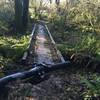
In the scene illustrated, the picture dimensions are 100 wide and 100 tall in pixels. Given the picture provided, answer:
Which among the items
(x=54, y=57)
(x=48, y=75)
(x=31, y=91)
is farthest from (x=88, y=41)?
(x=31, y=91)

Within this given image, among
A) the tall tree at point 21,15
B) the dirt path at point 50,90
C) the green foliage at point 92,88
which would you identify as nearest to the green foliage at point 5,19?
the tall tree at point 21,15

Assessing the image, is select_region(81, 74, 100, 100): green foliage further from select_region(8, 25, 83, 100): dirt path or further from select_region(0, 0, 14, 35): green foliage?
select_region(0, 0, 14, 35): green foliage

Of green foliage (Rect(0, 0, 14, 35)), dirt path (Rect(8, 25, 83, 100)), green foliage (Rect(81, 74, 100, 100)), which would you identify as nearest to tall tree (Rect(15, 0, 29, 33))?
green foliage (Rect(0, 0, 14, 35))

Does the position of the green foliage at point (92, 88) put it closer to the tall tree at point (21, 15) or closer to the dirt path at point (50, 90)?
the dirt path at point (50, 90)

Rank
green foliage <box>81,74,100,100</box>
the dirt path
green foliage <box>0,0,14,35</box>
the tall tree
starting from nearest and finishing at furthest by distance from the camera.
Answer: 1. the dirt path
2. green foliage <box>81,74,100,100</box>
3. green foliage <box>0,0,14,35</box>
4. the tall tree

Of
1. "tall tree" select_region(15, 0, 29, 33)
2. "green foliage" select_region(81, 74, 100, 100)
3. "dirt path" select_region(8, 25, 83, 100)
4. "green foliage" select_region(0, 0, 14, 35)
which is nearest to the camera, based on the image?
"dirt path" select_region(8, 25, 83, 100)

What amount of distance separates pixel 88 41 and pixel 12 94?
632 centimetres

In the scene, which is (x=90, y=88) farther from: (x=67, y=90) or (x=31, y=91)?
(x=31, y=91)

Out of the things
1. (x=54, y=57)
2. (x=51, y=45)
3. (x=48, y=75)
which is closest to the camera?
(x=48, y=75)

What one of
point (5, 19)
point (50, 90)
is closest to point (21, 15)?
point (5, 19)

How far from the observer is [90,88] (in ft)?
23.3

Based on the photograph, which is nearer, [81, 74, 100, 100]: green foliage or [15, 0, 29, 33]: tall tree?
[81, 74, 100, 100]: green foliage

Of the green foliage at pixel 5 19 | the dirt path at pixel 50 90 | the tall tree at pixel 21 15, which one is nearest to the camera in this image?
the dirt path at pixel 50 90

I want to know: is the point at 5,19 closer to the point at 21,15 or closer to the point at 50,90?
the point at 21,15
